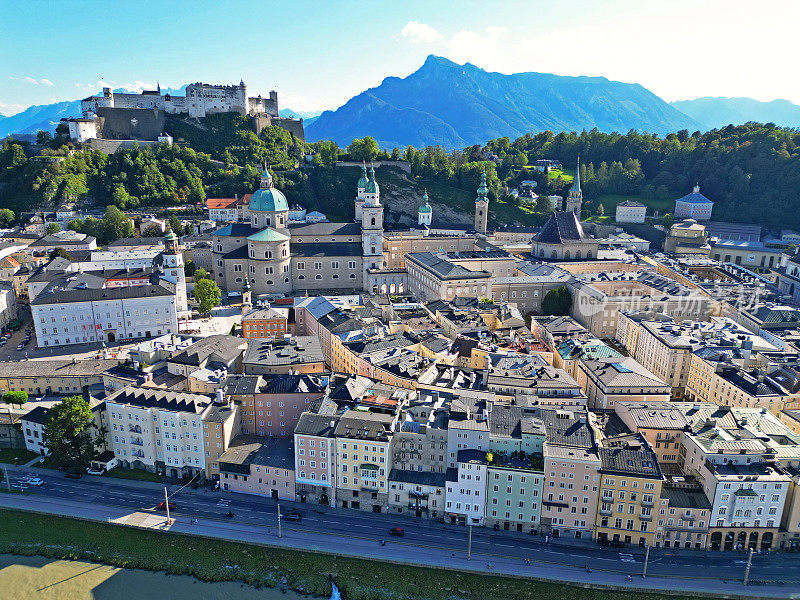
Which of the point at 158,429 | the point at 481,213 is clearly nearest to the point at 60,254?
the point at 158,429

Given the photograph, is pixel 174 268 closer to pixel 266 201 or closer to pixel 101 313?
pixel 101 313

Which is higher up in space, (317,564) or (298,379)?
(298,379)

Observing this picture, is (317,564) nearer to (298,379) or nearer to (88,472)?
(298,379)

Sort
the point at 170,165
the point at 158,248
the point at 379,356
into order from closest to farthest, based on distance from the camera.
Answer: the point at 379,356 → the point at 158,248 → the point at 170,165

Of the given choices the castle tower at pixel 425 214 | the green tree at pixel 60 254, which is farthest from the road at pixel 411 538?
the castle tower at pixel 425 214

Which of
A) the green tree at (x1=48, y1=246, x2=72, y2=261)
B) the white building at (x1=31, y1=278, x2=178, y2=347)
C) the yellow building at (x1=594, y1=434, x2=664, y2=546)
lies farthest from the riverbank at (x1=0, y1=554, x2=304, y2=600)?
the green tree at (x1=48, y1=246, x2=72, y2=261)

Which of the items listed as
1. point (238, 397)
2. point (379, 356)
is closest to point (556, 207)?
point (379, 356)

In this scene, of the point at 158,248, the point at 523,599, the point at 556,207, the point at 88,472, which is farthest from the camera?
the point at 556,207

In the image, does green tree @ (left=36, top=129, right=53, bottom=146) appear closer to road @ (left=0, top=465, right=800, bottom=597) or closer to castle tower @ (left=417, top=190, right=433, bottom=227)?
castle tower @ (left=417, top=190, right=433, bottom=227)
